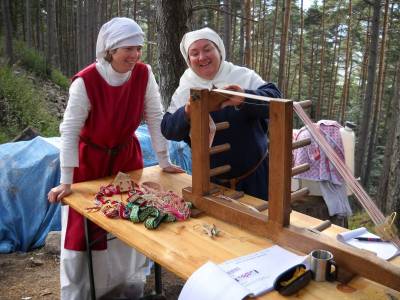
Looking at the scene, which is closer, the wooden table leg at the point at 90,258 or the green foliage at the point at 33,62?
the wooden table leg at the point at 90,258

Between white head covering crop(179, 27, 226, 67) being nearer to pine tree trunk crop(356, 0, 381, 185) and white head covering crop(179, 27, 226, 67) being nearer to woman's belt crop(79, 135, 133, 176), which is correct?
woman's belt crop(79, 135, 133, 176)

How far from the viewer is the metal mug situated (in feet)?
4.16

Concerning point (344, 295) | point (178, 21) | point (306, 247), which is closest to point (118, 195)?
point (306, 247)

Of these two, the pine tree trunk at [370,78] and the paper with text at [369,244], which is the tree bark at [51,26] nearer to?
the pine tree trunk at [370,78]

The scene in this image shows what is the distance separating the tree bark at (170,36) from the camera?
414 cm

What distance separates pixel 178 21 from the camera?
13.7 ft

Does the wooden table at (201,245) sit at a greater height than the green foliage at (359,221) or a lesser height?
greater

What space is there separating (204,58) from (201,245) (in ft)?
3.20

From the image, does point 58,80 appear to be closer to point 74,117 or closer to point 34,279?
point 34,279

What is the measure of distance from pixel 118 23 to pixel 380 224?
1.53 meters

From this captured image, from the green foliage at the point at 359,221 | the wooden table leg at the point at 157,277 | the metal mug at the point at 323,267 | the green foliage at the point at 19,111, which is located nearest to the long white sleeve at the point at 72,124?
the wooden table leg at the point at 157,277

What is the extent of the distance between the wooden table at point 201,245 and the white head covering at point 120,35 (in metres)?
0.82

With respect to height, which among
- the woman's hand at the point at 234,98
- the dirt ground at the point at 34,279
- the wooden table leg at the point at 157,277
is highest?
the woman's hand at the point at 234,98

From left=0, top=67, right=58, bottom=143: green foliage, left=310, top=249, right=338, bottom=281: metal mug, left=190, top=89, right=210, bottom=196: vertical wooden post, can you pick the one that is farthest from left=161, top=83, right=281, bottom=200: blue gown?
left=0, top=67, right=58, bottom=143: green foliage
